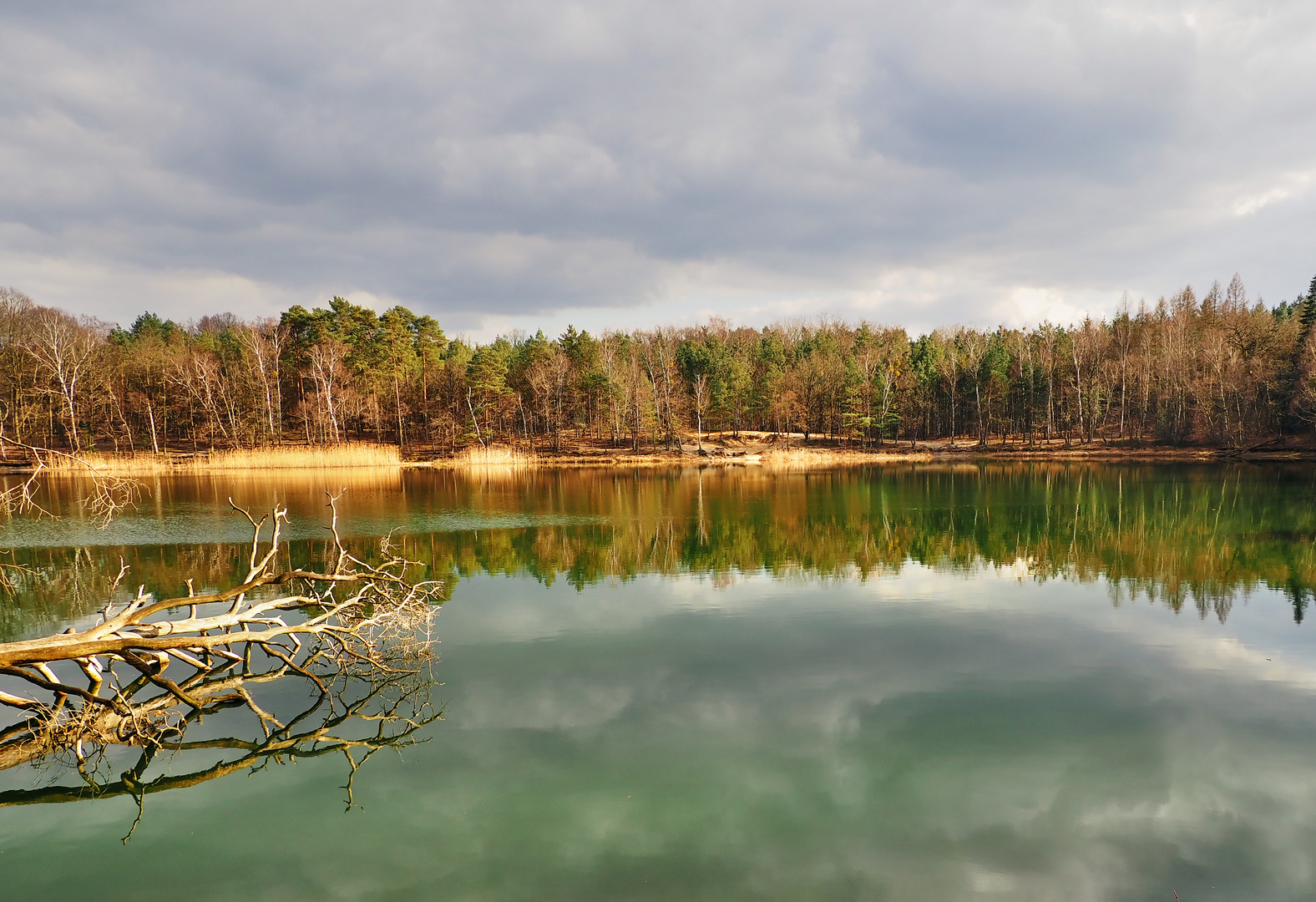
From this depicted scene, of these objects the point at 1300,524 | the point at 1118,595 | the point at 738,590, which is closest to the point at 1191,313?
the point at 1300,524

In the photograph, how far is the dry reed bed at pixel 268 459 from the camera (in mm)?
56250

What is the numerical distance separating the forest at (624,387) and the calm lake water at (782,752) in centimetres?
5133

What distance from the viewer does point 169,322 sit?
325 feet

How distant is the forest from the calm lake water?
5133cm

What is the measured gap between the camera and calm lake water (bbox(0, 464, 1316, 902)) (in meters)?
6.67

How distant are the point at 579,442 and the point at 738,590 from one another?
62.9m

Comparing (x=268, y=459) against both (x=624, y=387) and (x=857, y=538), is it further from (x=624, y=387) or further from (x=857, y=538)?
(x=857, y=538)

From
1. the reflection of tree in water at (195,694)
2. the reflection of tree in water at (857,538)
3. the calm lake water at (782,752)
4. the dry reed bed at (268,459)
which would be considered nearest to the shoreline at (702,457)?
the dry reed bed at (268,459)

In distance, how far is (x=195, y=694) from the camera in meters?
10.3

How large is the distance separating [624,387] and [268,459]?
112ft

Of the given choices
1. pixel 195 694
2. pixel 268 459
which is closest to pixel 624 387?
pixel 268 459

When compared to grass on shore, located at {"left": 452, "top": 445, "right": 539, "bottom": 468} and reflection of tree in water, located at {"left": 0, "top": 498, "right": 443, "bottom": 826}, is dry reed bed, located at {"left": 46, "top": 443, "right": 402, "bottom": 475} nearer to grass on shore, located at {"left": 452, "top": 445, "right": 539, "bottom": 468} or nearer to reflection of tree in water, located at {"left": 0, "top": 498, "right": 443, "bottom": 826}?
grass on shore, located at {"left": 452, "top": 445, "right": 539, "bottom": 468}

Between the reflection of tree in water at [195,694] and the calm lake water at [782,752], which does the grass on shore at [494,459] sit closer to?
the calm lake water at [782,752]

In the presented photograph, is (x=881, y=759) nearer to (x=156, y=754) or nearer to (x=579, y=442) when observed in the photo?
(x=156, y=754)
